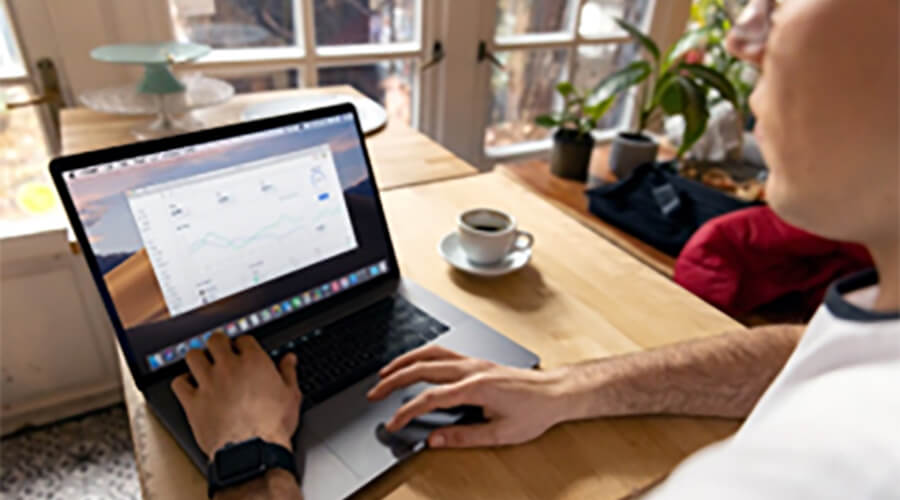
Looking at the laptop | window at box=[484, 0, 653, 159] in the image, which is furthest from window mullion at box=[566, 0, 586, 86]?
the laptop

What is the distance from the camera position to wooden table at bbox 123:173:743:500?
1.86 ft

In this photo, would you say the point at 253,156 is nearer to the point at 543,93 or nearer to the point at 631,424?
the point at 631,424

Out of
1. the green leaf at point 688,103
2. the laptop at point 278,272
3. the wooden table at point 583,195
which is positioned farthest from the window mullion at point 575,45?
the laptop at point 278,272

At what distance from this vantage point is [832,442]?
24 cm

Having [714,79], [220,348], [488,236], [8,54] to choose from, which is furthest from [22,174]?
[714,79]

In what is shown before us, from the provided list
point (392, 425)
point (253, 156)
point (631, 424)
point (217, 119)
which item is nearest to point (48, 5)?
point (217, 119)

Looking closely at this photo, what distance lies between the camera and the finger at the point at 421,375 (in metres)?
0.64

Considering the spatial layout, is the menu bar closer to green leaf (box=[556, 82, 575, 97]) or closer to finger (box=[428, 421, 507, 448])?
finger (box=[428, 421, 507, 448])

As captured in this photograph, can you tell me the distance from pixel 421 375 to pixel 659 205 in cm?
118

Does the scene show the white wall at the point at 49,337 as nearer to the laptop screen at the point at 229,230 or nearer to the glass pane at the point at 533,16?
the laptop screen at the point at 229,230

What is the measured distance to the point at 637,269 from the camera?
95 centimetres

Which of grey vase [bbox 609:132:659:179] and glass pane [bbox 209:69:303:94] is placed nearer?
glass pane [bbox 209:69:303:94]

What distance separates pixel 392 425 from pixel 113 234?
1.13 ft

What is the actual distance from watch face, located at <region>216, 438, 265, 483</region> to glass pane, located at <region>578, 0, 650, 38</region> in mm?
1929
